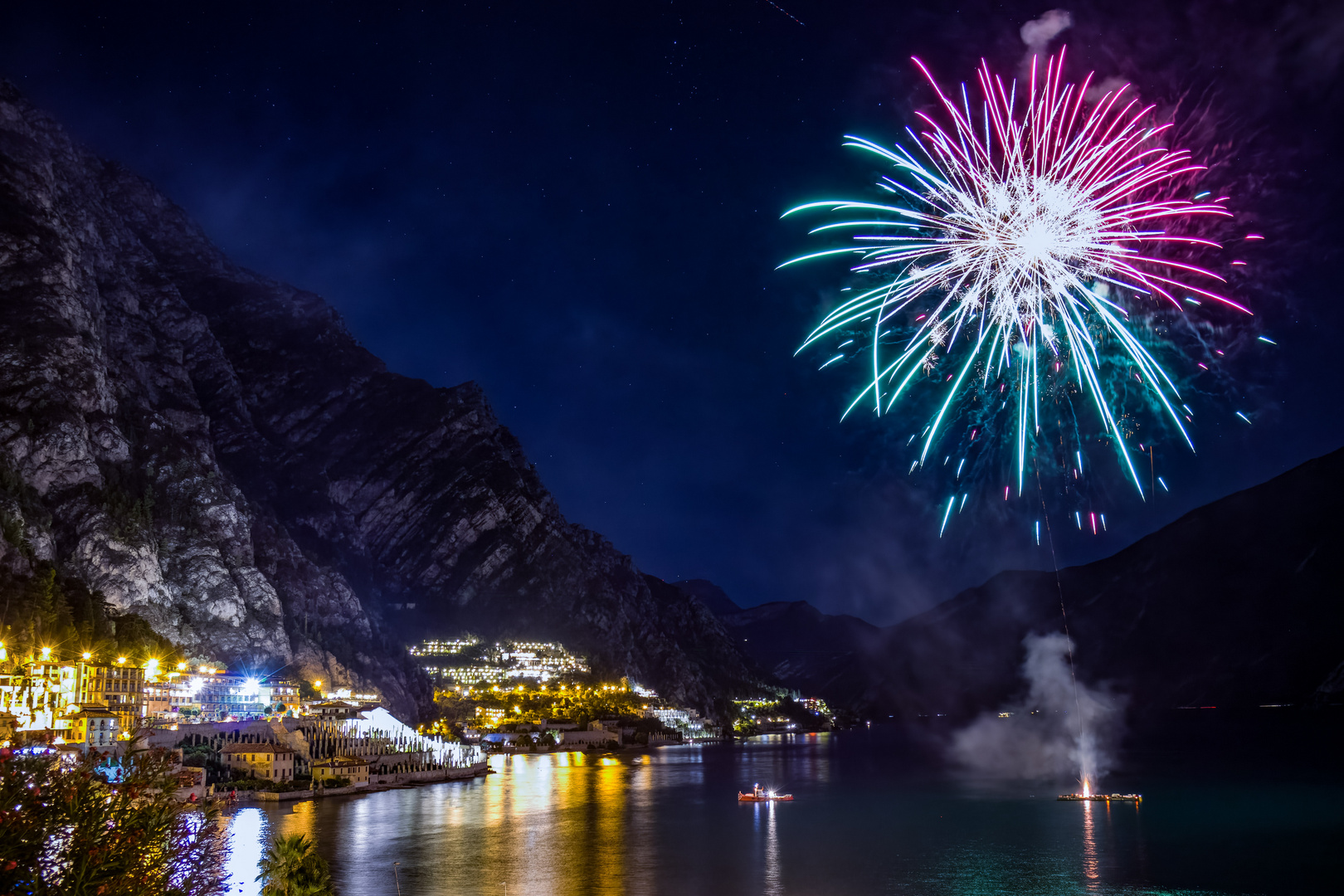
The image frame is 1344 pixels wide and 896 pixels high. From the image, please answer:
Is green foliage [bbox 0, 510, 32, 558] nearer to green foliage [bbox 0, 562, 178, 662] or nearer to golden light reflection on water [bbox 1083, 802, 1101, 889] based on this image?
green foliage [bbox 0, 562, 178, 662]

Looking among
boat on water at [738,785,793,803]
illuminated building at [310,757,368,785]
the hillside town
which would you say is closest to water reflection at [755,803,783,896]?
boat on water at [738,785,793,803]

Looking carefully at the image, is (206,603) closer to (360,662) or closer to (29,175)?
(360,662)

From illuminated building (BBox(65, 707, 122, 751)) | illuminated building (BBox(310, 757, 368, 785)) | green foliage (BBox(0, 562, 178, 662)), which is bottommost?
illuminated building (BBox(310, 757, 368, 785))

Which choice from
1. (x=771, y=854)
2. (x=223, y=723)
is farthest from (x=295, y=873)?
(x=223, y=723)

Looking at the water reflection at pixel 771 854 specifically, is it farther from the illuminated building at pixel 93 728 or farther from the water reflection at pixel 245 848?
the illuminated building at pixel 93 728

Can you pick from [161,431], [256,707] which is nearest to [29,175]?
[161,431]

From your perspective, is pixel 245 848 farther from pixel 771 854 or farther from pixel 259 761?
pixel 259 761

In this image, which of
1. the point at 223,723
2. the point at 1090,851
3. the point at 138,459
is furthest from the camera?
the point at 138,459
